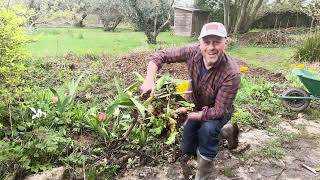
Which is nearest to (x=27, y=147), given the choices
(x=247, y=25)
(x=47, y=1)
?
(x=47, y=1)

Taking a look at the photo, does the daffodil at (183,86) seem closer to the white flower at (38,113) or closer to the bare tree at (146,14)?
the white flower at (38,113)

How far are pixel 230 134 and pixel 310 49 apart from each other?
7.38 metres

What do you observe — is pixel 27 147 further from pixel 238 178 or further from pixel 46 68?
pixel 46 68

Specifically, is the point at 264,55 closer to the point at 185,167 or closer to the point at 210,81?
the point at 185,167

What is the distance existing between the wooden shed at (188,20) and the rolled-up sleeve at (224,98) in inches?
812

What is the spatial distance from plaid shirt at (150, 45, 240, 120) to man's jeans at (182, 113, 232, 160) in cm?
12

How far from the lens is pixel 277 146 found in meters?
5.32

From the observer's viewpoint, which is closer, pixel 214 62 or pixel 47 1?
pixel 214 62

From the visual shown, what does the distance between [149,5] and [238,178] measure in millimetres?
16246

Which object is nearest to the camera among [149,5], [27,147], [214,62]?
[214,62]

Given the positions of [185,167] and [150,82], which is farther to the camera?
[185,167]

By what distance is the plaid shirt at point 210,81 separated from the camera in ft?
11.9

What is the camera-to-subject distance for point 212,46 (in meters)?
3.58

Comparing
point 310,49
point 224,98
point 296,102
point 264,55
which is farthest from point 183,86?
point 264,55
